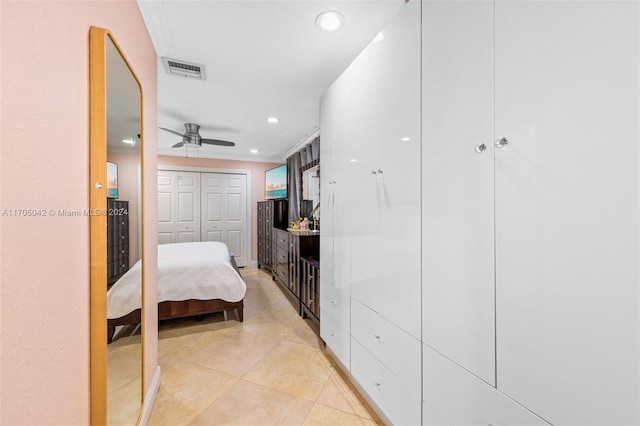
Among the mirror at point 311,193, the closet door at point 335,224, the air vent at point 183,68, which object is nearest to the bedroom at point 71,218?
the closet door at point 335,224

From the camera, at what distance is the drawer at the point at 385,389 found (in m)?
1.32

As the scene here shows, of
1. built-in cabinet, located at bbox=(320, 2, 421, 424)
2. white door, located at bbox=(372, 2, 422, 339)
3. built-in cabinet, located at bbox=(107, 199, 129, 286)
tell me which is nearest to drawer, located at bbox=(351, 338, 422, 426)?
built-in cabinet, located at bbox=(320, 2, 421, 424)

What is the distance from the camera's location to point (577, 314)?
72 cm

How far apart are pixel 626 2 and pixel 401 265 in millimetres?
1125

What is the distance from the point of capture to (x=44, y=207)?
65cm

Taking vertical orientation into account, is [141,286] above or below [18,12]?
below

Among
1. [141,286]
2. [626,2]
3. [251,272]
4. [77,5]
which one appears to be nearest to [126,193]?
[141,286]

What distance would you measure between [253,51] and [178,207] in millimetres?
4296

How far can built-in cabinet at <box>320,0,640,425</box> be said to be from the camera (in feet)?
2.14

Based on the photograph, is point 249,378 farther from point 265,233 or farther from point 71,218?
point 265,233

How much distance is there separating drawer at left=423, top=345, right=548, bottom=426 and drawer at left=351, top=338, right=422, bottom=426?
5.7 inches

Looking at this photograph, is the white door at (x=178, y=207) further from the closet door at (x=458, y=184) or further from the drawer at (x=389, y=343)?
the closet door at (x=458, y=184)

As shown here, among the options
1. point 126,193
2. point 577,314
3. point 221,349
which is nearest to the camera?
point 577,314

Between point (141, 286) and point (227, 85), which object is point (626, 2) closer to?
point (141, 286)
